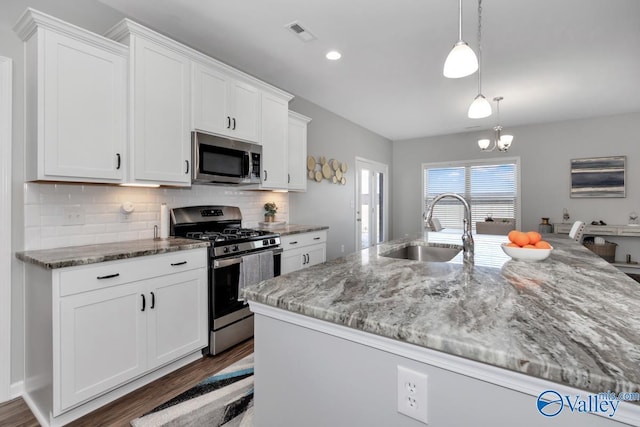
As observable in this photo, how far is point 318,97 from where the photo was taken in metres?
4.34

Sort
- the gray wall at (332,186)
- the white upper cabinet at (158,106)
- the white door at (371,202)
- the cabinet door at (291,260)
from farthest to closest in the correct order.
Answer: the white door at (371,202) < the gray wall at (332,186) < the cabinet door at (291,260) < the white upper cabinet at (158,106)

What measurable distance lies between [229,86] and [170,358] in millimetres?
2301

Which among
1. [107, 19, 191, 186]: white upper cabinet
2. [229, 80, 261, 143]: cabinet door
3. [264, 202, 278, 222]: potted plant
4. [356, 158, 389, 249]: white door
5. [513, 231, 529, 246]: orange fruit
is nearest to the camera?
[513, 231, 529, 246]: orange fruit

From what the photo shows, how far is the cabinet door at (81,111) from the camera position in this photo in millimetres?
1841

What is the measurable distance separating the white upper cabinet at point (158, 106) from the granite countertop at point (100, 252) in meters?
0.47

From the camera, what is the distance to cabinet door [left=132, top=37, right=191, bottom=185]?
2225mm

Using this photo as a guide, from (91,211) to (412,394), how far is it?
2.44 meters

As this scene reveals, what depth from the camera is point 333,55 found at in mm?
3111

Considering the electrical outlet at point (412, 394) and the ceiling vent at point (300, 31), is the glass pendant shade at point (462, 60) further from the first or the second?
the ceiling vent at point (300, 31)

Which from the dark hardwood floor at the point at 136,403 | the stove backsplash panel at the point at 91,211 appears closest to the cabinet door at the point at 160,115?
the stove backsplash panel at the point at 91,211

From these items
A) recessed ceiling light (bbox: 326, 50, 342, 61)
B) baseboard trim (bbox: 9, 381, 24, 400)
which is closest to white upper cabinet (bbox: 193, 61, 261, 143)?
recessed ceiling light (bbox: 326, 50, 342, 61)

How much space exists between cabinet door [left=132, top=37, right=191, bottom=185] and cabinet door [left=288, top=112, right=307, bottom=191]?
1.44m

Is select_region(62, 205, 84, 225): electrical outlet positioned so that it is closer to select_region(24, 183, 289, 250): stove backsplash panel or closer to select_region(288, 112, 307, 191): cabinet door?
select_region(24, 183, 289, 250): stove backsplash panel

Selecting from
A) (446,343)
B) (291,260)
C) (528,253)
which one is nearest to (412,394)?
(446,343)
